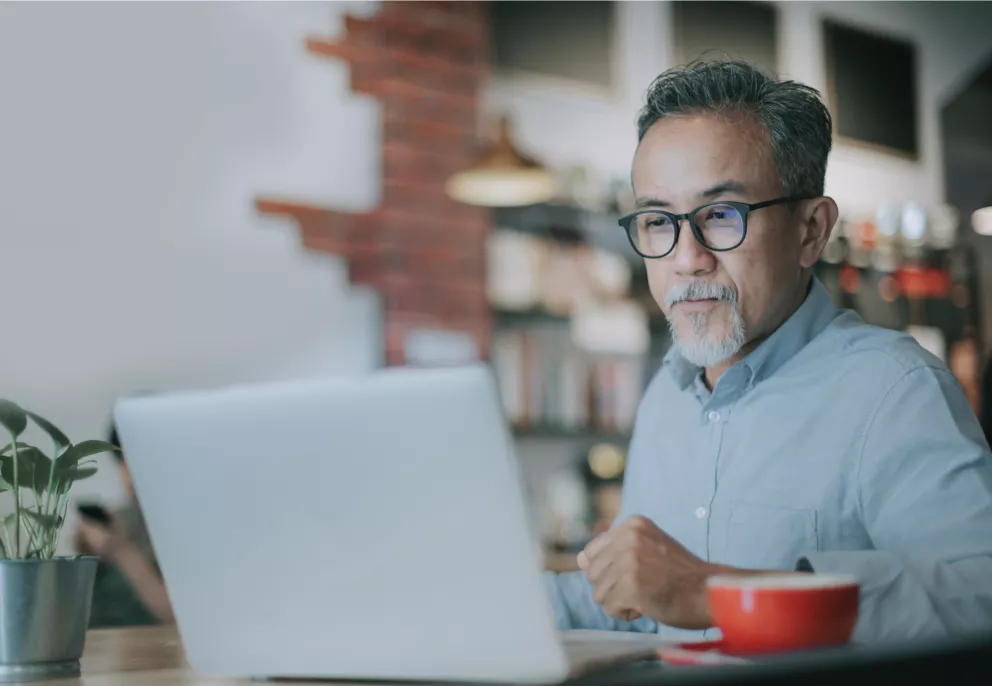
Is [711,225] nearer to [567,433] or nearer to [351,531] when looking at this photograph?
[351,531]

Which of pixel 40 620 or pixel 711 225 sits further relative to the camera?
pixel 711 225

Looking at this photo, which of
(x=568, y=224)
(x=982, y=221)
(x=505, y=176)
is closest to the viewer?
(x=505, y=176)

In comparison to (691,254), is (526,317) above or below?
above

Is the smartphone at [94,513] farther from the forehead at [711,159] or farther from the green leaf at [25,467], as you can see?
the forehead at [711,159]

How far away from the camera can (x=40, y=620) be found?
1.25 m

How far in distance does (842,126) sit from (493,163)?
267cm

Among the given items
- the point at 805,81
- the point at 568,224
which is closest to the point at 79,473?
the point at 568,224

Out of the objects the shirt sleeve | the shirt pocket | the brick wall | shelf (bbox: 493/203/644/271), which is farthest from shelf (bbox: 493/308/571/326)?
the shirt sleeve

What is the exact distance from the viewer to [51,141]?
3693 millimetres

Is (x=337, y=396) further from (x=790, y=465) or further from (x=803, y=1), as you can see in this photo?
(x=803, y=1)

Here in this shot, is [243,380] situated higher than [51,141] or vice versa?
[51,141]

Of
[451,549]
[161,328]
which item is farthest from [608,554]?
[161,328]

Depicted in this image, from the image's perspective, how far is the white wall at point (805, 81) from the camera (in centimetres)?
493

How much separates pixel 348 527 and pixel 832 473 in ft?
2.66
